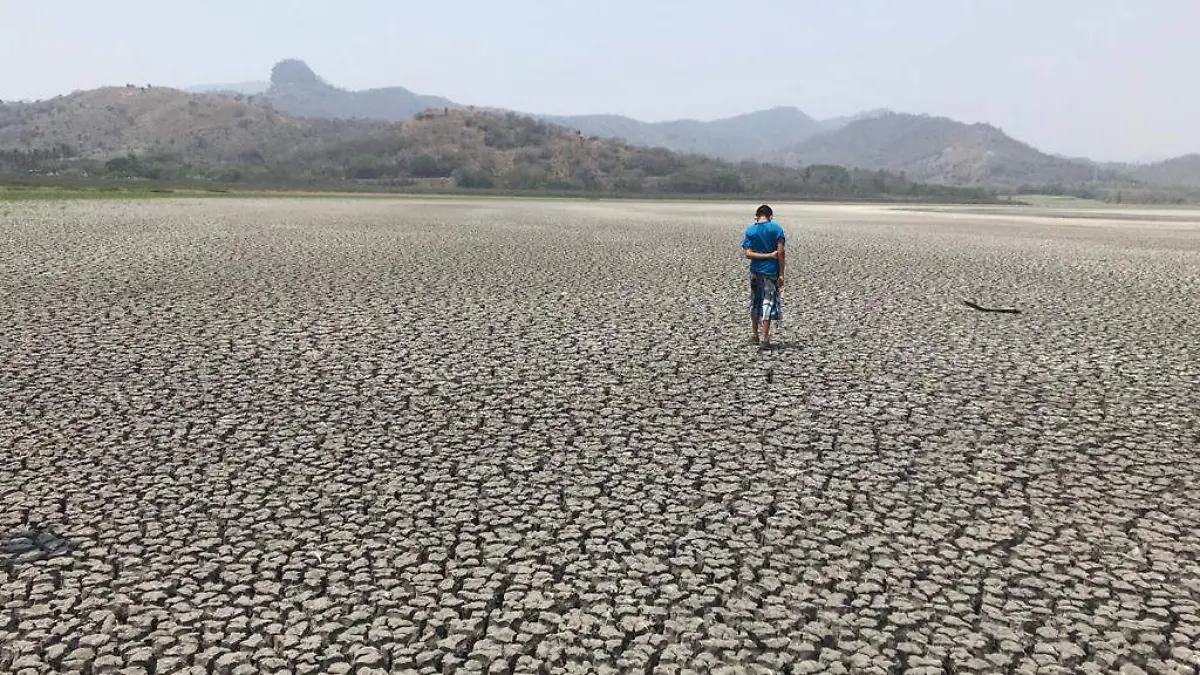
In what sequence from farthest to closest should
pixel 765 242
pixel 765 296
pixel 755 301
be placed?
pixel 755 301, pixel 765 296, pixel 765 242

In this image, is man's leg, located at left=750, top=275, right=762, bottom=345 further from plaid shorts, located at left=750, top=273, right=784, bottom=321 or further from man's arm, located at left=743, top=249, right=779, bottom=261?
man's arm, located at left=743, top=249, right=779, bottom=261

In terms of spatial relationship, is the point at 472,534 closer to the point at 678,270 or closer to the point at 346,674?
the point at 346,674

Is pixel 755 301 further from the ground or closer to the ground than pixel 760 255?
closer to the ground

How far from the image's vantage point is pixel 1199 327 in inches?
630

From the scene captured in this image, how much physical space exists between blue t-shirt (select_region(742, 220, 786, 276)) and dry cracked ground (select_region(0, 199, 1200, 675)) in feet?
4.33

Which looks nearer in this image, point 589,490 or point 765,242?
point 589,490

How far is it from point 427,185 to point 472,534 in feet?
500

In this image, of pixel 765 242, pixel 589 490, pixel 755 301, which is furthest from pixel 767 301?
pixel 589 490

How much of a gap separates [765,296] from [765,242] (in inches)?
38.6

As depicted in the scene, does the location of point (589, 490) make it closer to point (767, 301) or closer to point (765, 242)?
point (765, 242)

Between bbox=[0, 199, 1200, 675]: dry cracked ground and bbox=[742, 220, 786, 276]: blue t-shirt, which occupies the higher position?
bbox=[742, 220, 786, 276]: blue t-shirt

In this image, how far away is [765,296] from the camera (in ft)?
44.1

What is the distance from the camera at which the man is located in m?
12.8

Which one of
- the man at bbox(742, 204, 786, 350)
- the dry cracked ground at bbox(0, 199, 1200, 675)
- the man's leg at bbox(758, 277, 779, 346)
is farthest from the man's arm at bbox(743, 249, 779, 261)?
the dry cracked ground at bbox(0, 199, 1200, 675)
